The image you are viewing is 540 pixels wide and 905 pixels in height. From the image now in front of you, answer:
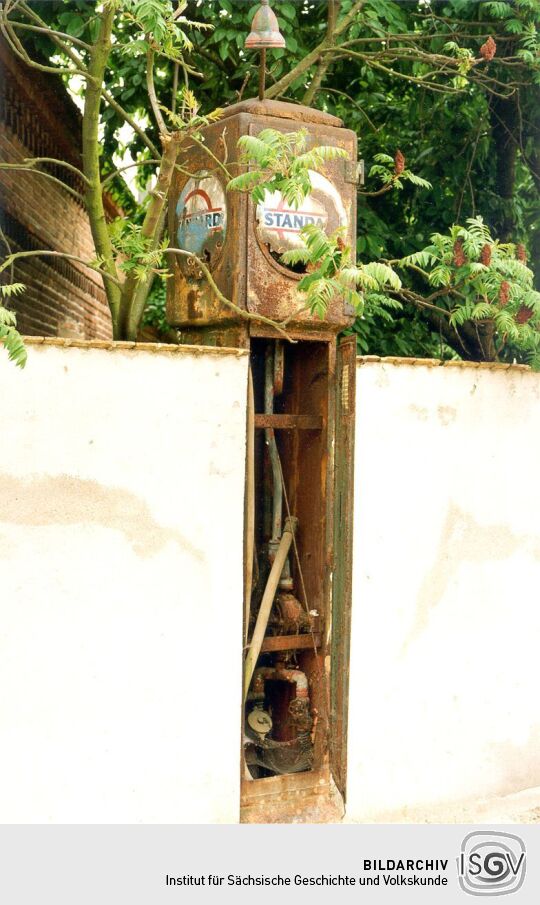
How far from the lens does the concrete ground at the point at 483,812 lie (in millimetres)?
5469

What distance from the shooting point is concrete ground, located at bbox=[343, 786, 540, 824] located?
547cm

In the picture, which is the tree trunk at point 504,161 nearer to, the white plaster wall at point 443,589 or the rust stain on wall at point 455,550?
the white plaster wall at point 443,589

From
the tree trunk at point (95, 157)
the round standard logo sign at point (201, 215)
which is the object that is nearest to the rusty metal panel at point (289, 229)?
the round standard logo sign at point (201, 215)

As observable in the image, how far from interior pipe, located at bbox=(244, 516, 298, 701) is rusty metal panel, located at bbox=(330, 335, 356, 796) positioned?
0.25 metres

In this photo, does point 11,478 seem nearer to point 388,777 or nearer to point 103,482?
point 103,482

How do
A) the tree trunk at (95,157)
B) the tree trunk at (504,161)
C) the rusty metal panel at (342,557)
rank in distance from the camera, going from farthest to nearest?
the tree trunk at (504,161) → the rusty metal panel at (342,557) → the tree trunk at (95,157)

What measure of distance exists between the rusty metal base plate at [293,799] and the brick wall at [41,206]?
3.64 metres

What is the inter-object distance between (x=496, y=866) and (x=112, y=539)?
7.52 feet

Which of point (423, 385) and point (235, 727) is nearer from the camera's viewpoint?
point (235, 727)

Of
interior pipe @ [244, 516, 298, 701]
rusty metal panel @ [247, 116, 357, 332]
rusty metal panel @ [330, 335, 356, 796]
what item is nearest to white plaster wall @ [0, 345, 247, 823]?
interior pipe @ [244, 516, 298, 701]

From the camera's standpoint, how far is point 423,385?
17.9 feet

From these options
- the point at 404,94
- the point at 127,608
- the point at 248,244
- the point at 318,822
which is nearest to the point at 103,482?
the point at 127,608

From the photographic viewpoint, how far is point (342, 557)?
5320mm

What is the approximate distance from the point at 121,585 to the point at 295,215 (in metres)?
1.97
